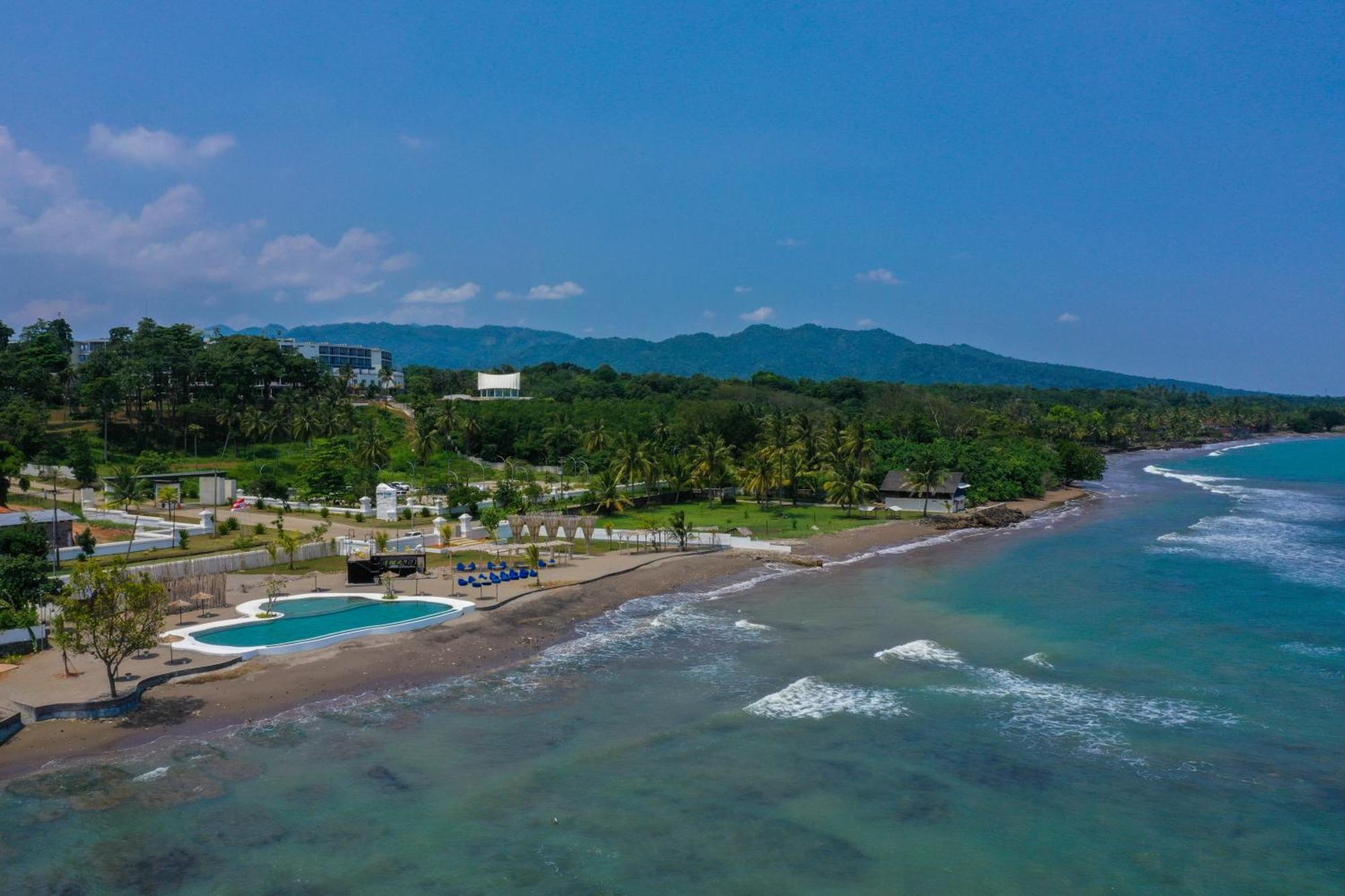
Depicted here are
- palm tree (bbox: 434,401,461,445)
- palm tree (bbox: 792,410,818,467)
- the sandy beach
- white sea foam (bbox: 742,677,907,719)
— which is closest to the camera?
the sandy beach

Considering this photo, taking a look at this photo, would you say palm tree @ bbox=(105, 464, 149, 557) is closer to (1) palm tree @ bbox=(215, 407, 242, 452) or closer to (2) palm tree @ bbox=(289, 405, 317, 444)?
(2) palm tree @ bbox=(289, 405, 317, 444)

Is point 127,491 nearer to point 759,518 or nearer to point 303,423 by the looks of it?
point 303,423

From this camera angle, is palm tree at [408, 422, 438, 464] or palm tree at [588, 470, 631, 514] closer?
palm tree at [588, 470, 631, 514]

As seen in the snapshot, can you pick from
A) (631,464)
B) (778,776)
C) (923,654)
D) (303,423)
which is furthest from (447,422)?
(778,776)

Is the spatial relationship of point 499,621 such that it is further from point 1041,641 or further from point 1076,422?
point 1076,422

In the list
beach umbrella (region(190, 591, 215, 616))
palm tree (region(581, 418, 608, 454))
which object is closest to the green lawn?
palm tree (region(581, 418, 608, 454))
